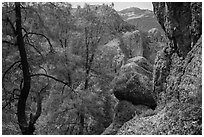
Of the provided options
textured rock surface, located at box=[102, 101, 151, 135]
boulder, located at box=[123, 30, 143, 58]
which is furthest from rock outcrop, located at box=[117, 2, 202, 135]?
boulder, located at box=[123, 30, 143, 58]

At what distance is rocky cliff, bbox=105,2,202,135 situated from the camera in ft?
24.9

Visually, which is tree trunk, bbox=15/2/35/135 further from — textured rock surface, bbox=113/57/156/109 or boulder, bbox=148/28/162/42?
boulder, bbox=148/28/162/42

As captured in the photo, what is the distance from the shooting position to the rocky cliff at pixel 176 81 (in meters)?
7.60

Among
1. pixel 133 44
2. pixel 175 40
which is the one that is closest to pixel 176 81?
pixel 175 40

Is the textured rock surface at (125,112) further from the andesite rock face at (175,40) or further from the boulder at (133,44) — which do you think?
the boulder at (133,44)

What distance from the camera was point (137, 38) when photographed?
3102 cm

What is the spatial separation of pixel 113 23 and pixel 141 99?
4982mm

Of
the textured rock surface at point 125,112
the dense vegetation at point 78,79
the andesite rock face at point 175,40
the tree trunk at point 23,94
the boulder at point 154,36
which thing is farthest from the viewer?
the boulder at point 154,36

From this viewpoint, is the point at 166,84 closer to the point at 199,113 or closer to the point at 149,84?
the point at 149,84

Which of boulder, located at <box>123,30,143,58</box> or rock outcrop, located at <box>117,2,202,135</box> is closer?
rock outcrop, located at <box>117,2,202,135</box>

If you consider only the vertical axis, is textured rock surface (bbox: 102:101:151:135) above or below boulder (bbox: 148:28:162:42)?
below

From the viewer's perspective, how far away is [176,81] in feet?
34.9

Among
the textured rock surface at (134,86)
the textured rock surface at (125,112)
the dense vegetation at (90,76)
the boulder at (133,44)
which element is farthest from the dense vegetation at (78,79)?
the boulder at (133,44)

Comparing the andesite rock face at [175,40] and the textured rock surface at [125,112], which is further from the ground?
the andesite rock face at [175,40]
